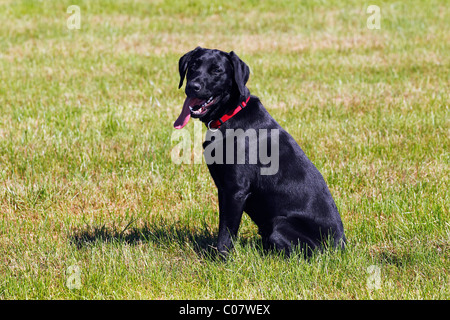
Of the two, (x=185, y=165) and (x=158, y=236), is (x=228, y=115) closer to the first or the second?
(x=158, y=236)

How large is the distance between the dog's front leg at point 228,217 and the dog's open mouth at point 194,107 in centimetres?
59

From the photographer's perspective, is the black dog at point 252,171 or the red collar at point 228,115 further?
the red collar at point 228,115

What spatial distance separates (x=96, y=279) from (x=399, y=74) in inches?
321

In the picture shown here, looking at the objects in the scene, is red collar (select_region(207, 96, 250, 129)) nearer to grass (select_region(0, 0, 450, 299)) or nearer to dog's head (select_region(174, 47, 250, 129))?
dog's head (select_region(174, 47, 250, 129))

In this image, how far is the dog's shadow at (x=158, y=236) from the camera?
456cm

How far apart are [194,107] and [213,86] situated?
206 mm

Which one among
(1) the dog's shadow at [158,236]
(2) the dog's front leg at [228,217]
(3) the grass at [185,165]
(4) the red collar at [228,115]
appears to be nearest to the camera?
(3) the grass at [185,165]

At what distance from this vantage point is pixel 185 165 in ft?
21.4

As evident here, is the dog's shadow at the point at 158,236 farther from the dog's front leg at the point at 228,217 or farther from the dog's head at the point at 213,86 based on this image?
the dog's head at the point at 213,86

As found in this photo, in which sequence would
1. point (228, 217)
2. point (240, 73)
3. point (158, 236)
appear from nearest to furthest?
point (228, 217) → point (240, 73) → point (158, 236)

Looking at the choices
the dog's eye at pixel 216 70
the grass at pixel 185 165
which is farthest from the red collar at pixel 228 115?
the grass at pixel 185 165

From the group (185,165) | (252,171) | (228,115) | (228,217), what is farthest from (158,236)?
(185,165)

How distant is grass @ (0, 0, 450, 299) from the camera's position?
13.1ft

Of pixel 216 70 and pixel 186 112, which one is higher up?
pixel 216 70
